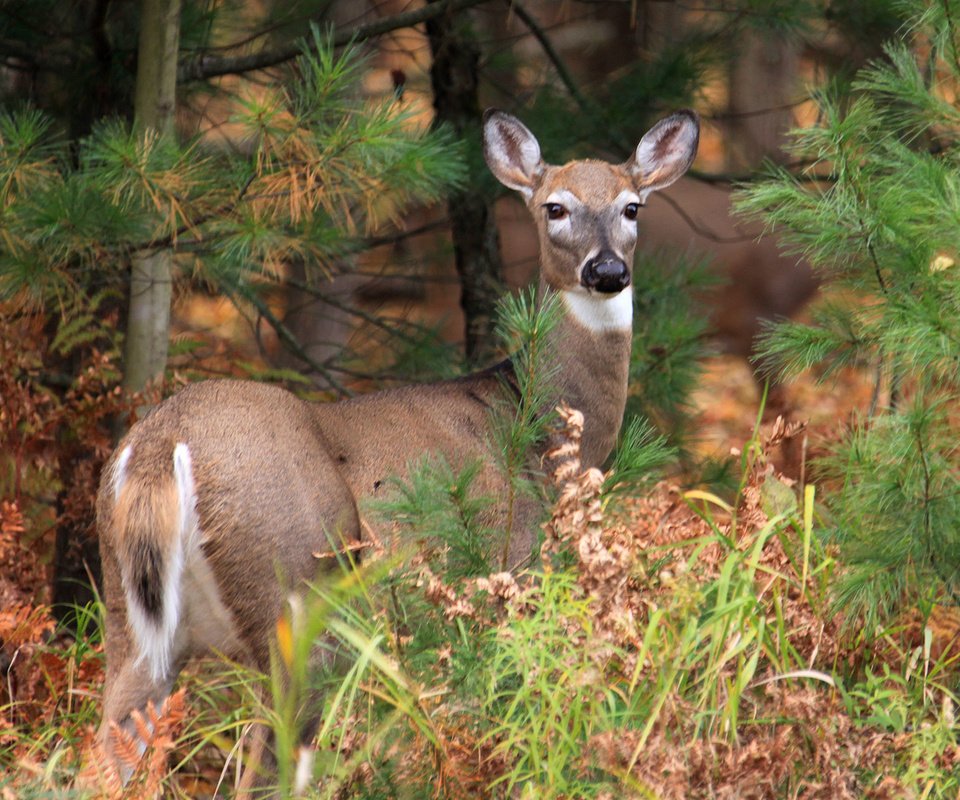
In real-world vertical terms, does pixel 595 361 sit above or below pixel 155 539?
above

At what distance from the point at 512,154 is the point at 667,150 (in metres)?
0.65

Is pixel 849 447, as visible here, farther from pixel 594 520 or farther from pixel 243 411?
pixel 243 411

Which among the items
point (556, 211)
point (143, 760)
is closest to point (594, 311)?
point (556, 211)

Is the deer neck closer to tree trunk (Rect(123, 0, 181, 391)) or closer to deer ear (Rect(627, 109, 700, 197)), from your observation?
deer ear (Rect(627, 109, 700, 197))

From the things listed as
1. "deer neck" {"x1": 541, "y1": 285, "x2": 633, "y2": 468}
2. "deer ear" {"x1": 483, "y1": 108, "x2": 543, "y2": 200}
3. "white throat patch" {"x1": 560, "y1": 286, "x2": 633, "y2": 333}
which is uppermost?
"deer ear" {"x1": 483, "y1": 108, "x2": 543, "y2": 200}

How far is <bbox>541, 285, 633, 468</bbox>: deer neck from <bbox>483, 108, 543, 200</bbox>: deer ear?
67 cm

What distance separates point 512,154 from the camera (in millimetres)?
5930

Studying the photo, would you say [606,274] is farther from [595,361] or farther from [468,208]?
[468,208]

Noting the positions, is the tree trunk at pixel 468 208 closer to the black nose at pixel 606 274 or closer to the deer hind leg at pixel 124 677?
the black nose at pixel 606 274

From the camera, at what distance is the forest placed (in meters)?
3.48

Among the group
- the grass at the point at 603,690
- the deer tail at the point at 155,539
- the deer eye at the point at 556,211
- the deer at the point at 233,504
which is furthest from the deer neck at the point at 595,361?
the deer tail at the point at 155,539

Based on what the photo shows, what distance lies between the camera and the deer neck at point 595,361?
5355mm

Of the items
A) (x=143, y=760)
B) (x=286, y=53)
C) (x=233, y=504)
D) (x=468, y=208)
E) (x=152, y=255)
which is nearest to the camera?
(x=143, y=760)

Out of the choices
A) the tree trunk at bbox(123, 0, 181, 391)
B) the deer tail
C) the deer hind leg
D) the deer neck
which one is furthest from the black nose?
the deer hind leg
